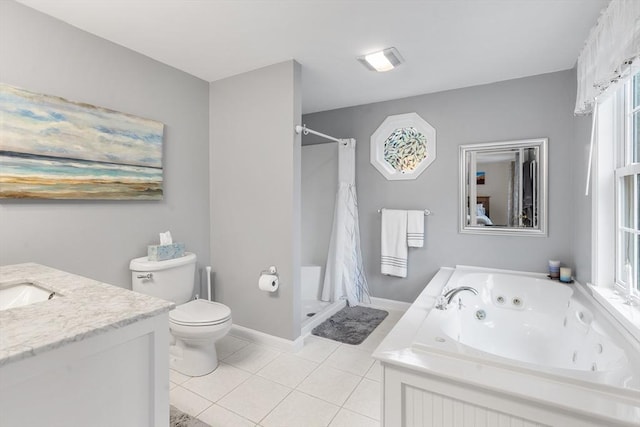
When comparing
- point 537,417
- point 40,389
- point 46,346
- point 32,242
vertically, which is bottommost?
point 537,417

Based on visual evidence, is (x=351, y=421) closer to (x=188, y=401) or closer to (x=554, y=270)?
(x=188, y=401)

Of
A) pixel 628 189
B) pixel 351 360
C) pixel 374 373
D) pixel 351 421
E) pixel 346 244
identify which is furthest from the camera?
pixel 346 244

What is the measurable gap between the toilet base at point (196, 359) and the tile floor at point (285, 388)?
4 cm

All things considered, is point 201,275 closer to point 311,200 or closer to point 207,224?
point 207,224

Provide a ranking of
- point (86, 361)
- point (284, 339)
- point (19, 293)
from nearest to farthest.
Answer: point (86, 361), point (19, 293), point (284, 339)

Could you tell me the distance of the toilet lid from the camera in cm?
192

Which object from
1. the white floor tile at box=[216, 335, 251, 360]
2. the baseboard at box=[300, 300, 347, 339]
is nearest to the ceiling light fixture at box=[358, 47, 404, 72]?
the baseboard at box=[300, 300, 347, 339]

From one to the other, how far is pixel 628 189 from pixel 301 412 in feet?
7.36

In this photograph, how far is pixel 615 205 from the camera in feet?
5.99

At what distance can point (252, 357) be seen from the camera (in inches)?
89.7

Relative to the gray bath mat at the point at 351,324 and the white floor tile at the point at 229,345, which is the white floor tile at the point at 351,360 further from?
the white floor tile at the point at 229,345

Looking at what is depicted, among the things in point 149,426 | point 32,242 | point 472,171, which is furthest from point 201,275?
point 472,171

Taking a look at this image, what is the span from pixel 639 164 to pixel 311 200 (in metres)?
2.68

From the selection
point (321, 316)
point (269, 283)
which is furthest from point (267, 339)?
point (321, 316)
